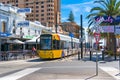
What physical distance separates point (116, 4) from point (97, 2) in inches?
116

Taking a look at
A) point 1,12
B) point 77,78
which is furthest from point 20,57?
point 77,78

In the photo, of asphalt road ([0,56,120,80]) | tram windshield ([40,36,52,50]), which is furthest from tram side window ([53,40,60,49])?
asphalt road ([0,56,120,80])

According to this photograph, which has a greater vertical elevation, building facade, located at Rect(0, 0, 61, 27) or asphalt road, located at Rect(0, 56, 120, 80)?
building facade, located at Rect(0, 0, 61, 27)

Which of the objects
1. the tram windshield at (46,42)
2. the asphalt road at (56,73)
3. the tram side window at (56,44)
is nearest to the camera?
the asphalt road at (56,73)

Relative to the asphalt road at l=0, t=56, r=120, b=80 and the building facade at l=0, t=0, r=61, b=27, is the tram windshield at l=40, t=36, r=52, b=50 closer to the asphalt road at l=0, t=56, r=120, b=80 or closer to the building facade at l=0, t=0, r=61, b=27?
the asphalt road at l=0, t=56, r=120, b=80

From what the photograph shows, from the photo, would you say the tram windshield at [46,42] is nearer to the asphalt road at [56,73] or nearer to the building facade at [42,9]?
the asphalt road at [56,73]

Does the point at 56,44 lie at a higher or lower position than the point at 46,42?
lower

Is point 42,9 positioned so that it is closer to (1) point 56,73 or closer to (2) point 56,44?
(2) point 56,44

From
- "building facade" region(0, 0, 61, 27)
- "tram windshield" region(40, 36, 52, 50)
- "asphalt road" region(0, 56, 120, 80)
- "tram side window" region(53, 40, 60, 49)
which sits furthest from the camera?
"building facade" region(0, 0, 61, 27)

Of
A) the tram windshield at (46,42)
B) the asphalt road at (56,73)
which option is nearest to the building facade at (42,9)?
the tram windshield at (46,42)

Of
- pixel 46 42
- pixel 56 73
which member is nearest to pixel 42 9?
pixel 46 42

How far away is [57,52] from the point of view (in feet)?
133

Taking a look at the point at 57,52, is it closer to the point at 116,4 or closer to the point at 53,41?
the point at 53,41

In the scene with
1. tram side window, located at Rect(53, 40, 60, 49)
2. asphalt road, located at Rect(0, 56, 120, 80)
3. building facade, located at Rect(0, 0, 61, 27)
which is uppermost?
building facade, located at Rect(0, 0, 61, 27)
